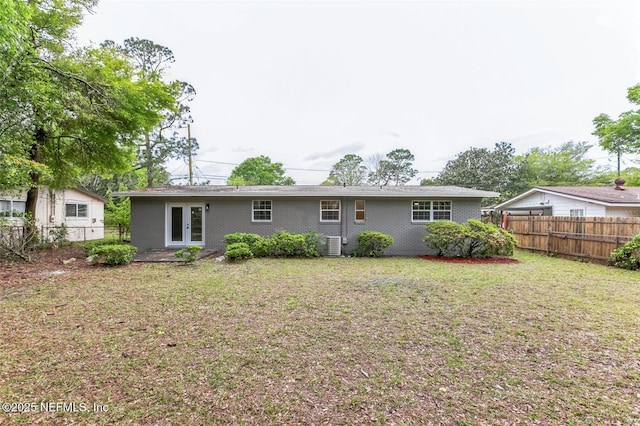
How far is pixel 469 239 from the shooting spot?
419 inches

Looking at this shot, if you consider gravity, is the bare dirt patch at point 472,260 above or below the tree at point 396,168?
below

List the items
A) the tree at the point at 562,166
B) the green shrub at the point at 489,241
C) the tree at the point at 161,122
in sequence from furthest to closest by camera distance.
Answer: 1. the tree at the point at 562,166
2. the tree at the point at 161,122
3. the green shrub at the point at 489,241

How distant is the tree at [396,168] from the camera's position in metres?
37.2

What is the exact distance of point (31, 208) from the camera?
449 inches

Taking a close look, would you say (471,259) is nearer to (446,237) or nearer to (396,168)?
(446,237)

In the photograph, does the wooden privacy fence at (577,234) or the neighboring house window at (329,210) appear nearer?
the wooden privacy fence at (577,234)

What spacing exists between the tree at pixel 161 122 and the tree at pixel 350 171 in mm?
20692

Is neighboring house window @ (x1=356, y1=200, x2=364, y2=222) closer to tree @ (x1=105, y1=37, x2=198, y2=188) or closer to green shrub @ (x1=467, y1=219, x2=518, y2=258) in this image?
green shrub @ (x1=467, y1=219, x2=518, y2=258)

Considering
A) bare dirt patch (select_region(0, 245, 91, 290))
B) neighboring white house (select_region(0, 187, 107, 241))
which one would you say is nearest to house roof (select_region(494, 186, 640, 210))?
bare dirt patch (select_region(0, 245, 91, 290))

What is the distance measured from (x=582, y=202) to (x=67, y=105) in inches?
825

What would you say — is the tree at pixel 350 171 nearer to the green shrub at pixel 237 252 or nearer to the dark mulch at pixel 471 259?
the dark mulch at pixel 471 259

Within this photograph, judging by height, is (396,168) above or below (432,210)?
above

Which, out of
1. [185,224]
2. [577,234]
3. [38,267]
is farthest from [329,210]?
[38,267]

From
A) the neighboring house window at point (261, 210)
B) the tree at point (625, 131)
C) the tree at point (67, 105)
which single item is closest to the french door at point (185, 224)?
the neighboring house window at point (261, 210)
